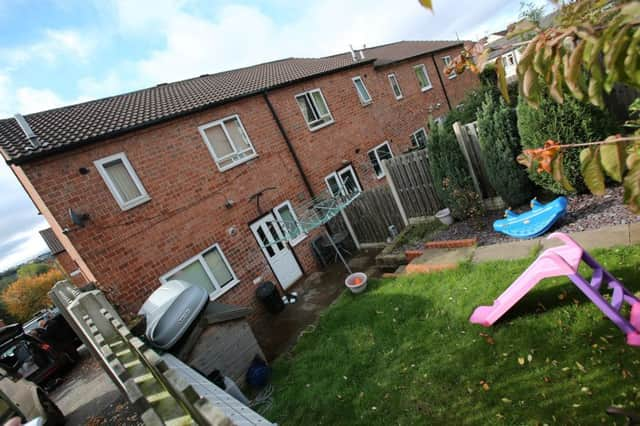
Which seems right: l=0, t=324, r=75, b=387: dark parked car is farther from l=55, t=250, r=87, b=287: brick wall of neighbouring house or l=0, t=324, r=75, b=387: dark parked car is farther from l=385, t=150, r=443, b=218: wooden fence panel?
l=385, t=150, r=443, b=218: wooden fence panel

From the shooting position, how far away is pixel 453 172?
6.64m

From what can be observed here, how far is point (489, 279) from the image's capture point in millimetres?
4758

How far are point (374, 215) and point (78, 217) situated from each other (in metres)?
7.84

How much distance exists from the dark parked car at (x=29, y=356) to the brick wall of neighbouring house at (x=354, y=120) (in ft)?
35.9

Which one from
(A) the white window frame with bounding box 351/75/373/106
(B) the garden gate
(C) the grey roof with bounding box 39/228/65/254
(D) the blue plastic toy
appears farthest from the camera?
(C) the grey roof with bounding box 39/228/65/254

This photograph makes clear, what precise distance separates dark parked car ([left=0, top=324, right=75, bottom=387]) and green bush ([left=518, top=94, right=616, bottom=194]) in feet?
50.0

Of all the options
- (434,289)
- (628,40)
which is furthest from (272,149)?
(628,40)

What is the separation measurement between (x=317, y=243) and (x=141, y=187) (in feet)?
18.8

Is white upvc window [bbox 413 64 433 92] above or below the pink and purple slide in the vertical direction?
above

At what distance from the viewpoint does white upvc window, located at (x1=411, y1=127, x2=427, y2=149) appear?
15859 mm

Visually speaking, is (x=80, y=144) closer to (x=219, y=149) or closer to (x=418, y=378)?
(x=219, y=149)

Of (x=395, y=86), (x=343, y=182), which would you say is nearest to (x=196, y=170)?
(x=343, y=182)

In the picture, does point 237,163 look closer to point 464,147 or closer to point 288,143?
point 288,143

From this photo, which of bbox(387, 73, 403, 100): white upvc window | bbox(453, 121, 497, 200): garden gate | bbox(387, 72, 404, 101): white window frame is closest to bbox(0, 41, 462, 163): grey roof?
bbox(387, 72, 404, 101): white window frame
